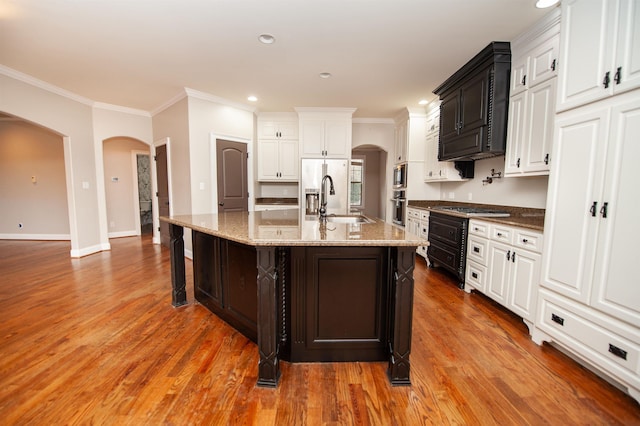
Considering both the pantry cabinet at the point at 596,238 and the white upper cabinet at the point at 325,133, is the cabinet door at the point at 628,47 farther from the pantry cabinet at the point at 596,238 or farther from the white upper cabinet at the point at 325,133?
the white upper cabinet at the point at 325,133

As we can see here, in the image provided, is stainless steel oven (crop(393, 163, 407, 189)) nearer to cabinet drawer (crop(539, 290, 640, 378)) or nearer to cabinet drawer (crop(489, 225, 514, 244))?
cabinet drawer (crop(489, 225, 514, 244))

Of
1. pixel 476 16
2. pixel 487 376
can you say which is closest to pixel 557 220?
pixel 487 376

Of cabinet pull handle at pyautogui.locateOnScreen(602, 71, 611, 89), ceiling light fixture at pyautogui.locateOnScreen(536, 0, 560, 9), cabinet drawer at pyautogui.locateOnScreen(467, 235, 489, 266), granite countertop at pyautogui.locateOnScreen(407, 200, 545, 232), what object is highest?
ceiling light fixture at pyautogui.locateOnScreen(536, 0, 560, 9)

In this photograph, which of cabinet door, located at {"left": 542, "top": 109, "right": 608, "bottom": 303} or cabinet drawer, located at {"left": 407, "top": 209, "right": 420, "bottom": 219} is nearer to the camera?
cabinet door, located at {"left": 542, "top": 109, "right": 608, "bottom": 303}

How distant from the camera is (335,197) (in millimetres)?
4973

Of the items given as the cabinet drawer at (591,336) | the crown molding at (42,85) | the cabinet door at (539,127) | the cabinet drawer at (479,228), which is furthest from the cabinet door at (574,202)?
the crown molding at (42,85)

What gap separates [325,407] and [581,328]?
168 centimetres

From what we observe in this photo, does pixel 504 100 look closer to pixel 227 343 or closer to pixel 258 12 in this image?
pixel 258 12

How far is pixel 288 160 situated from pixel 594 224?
446 cm

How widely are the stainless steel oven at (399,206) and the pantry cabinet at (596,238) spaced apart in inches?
117

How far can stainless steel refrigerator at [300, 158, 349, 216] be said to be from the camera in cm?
498

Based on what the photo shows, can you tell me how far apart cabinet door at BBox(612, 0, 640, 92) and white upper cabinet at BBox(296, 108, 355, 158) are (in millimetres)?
3716

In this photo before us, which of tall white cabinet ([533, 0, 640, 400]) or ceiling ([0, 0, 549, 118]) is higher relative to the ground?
ceiling ([0, 0, 549, 118])

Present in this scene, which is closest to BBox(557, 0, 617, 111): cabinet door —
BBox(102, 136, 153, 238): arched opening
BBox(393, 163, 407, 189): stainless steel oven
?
BBox(393, 163, 407, 189): stainless steel oven
